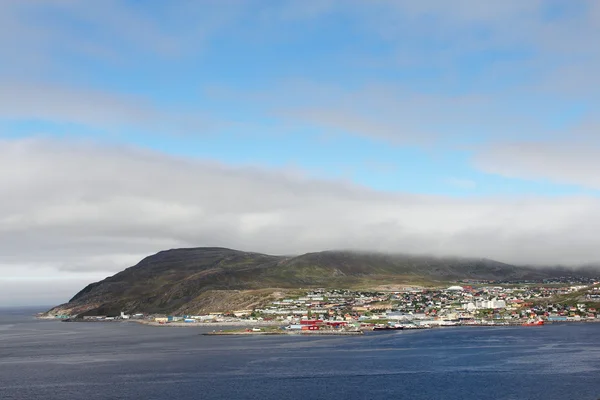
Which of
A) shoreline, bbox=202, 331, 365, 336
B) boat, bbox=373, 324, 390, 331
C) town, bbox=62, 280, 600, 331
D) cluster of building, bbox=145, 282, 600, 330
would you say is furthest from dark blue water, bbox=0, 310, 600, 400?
cluster of building, bbox=145, 282, 600, 330

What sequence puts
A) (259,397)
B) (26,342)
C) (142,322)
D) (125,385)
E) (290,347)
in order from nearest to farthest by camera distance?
1. (259,397)
2. (125,385)
3. (290,347)
4. (26,342)
5. (142,322)

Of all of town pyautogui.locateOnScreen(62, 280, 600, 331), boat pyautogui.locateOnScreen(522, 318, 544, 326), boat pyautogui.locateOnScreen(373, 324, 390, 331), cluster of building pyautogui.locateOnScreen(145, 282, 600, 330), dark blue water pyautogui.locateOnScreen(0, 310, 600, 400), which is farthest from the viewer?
cluster of building pyautogui.locateOnScreen(145, 282, 600, 330)

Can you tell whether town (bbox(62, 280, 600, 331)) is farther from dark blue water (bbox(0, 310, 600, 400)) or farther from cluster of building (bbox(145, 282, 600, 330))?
dark blue water (bbox(0, 310, 600, 400))

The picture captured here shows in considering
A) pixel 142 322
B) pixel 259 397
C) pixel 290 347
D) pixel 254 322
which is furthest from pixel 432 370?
pixel 142 322

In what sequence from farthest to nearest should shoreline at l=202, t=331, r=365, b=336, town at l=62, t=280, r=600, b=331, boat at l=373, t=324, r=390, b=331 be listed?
town at l=62, t=280, r=600, b=331
boat at l=373, t=324, r=390, b=331
shoreline at l=202, t=331, r=365, b=336

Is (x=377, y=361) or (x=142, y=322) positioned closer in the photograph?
(x=377, y=361)

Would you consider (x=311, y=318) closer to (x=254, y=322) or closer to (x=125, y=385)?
(x=254, y=322)

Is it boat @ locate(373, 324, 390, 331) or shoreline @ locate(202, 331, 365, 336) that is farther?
boat @ locate(373, 324, 390, 331)

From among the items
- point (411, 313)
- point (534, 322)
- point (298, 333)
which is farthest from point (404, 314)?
point (298, 333)

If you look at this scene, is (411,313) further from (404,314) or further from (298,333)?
(298,333)
